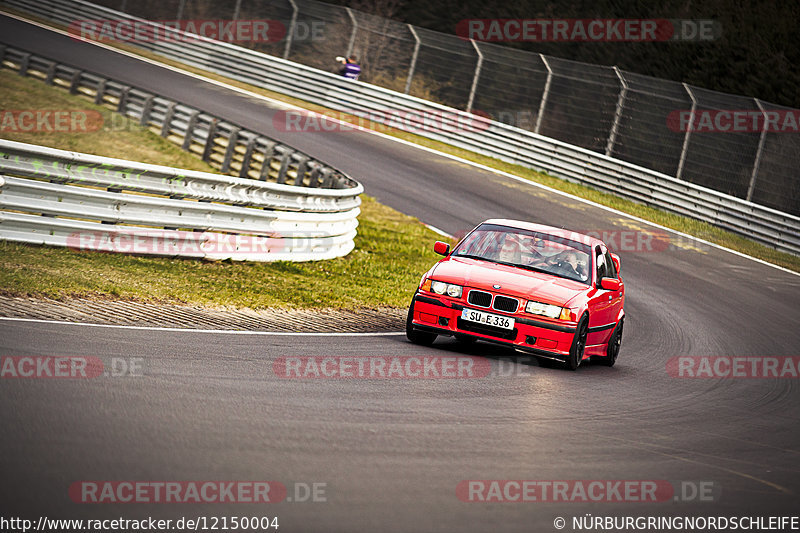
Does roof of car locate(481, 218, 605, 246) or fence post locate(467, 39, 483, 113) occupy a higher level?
fence post locate(467, 39, 483, 113)

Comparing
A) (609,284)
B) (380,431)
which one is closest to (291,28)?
(609,284)

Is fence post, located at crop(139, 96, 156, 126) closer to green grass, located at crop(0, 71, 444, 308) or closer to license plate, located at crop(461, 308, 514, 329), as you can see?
green grass, located at crop(0, 71, 444, 308)

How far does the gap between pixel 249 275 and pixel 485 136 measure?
653 inches

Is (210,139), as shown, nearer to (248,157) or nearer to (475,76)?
(248,157)

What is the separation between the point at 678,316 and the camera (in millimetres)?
15688

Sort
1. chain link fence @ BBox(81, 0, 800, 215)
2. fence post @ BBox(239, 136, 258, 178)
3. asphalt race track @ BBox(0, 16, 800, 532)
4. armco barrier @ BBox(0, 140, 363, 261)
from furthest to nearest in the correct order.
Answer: chain link fence @ BBox(81, 0, 800, 215)
fence post @ BBox(239, 136, 258, 178)
armco barrier @ BBox(0, 140, 363, 261)
asphalt race track @ BBox(0, 16, 800, 532)

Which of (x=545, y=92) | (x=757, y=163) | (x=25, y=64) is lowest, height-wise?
(x=25, y=64)

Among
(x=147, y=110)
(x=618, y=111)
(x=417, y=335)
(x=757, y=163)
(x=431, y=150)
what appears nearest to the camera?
(x=417, y=335)

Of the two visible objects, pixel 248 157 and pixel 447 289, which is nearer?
pixel 447 289

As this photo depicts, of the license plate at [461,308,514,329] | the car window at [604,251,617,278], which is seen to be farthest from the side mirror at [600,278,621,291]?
the license plate at [461,308,514,329]

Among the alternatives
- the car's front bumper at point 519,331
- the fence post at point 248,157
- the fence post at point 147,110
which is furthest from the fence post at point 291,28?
the car's front bumper at point 519,331

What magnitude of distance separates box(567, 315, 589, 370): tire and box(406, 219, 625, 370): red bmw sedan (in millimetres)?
10

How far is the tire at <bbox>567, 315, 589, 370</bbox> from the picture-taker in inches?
396

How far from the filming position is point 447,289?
1019 cm
